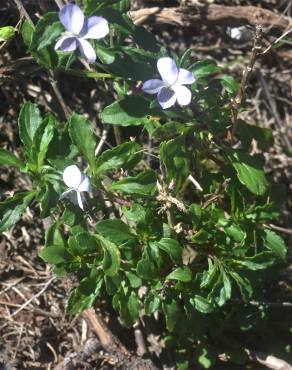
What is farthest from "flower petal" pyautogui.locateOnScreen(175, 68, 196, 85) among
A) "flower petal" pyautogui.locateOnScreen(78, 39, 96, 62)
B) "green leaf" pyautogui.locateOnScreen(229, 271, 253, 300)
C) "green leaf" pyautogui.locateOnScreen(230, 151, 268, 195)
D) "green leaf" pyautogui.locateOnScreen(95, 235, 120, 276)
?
"green leaf" pyautogui.locateOnScreen(229, 271, 253, 300)

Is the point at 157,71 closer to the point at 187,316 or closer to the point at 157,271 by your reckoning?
the point at 157,271

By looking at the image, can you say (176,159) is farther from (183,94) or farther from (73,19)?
(73,19)

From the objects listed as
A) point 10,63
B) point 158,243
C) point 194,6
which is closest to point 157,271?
point 158,243

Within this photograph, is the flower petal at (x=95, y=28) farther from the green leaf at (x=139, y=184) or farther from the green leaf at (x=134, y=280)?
the green leaf at (x=134, y=280)

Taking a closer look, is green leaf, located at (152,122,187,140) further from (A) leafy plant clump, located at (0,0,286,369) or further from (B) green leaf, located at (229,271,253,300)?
(B) green leaf, located at (229,271,253,300)

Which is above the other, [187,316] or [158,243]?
[158,243]

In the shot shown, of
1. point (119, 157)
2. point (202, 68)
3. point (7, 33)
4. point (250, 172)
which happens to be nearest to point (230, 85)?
point (202, 68)
